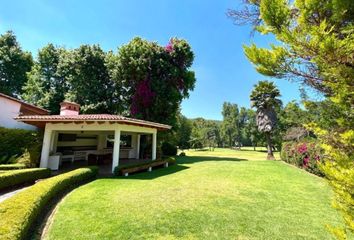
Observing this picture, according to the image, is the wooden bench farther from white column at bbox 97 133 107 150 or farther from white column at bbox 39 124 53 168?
white column at bbox 97 133 107 150

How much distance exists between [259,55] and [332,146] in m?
1.56

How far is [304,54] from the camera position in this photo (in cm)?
289

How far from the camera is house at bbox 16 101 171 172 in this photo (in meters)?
11.9

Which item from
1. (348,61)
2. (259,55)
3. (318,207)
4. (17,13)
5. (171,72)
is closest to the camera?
(348,61)

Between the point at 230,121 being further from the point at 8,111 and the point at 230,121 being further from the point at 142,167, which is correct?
the point at 8,111

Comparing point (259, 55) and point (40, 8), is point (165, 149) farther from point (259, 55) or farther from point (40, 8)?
point (259, 55)

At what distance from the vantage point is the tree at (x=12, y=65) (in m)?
30.4

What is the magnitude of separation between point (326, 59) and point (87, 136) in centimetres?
1904

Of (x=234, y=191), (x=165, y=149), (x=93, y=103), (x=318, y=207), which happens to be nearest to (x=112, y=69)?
(x=93, y=103)

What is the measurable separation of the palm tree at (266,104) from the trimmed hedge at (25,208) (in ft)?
76.6

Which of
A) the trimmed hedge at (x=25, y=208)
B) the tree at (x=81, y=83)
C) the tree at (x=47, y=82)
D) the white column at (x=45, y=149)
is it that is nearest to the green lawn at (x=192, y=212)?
the trimmed hedge at (x=25, y=208)

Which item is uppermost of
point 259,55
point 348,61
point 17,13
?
point 17,13

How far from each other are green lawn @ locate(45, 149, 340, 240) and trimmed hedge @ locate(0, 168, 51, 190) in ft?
8.16

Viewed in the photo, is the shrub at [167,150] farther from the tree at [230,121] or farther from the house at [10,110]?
the tree at [230,121]
